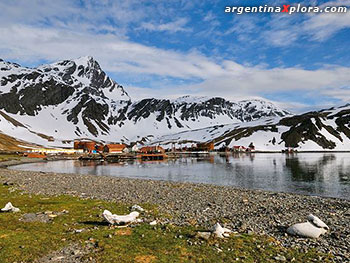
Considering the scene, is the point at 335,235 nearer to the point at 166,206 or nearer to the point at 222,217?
the point at 222,217

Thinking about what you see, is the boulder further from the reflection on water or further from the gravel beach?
the reflection on water

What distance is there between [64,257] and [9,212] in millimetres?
10822

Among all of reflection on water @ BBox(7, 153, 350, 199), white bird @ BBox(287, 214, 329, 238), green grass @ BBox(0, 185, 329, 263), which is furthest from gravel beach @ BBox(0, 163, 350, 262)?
reflection on water @ BBox(7, 153, 350, 199)

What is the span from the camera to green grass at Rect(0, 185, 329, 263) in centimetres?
1331

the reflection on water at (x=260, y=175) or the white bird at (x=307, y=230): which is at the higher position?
the white bird at (x=307, y=230)

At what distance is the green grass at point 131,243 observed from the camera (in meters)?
13.3

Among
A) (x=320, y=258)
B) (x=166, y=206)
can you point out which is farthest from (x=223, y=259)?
(x=166, y=206)

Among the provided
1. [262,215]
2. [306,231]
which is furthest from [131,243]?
[262,215]

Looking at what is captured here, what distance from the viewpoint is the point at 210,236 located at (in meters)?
16.1

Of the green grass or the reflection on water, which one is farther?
the reflection on water

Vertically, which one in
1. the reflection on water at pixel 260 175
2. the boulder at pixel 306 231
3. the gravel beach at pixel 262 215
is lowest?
the reflection on water at pixel 260 175

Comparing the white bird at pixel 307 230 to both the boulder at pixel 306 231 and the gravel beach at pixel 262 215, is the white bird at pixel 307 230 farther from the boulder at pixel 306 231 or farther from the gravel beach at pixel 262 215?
the gravel beach at pixel 262 215

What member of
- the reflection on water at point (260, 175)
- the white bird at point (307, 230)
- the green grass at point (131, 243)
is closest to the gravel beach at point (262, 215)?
the white bird at point (307, 230)

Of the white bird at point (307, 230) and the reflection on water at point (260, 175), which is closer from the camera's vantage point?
the white bird at point (307, 230)
